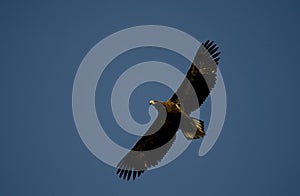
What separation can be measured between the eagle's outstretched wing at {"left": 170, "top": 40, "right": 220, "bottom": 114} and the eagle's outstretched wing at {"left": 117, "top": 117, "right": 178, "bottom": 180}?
137cm

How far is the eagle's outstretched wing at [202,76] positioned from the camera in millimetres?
13703

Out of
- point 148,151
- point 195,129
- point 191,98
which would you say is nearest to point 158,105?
point 191,98

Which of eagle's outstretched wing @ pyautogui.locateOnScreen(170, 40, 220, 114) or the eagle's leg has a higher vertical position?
eagle's outstretched wing @ pyautogui.locateOnScreen(170, 40, 220, 114)

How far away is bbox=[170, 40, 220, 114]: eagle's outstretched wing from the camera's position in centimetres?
1370

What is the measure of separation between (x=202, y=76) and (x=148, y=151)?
318cm

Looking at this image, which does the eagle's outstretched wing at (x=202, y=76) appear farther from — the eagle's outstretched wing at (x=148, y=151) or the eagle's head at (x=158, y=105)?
the eagle's outstretched wing at (x=148, y=151)

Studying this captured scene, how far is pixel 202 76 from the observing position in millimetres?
13711

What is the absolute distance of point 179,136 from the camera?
15.2 m

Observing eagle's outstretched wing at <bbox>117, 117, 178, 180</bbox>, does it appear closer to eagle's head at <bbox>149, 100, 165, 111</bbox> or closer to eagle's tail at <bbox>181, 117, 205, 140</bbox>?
eagle's head at <bbox>149, 100, 165, 111</bbox>

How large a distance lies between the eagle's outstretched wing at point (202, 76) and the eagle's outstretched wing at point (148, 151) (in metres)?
1.37

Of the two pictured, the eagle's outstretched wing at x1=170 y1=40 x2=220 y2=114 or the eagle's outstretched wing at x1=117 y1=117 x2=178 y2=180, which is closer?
the eagle's outstretched wing at x1=170 y1=40 x2=220 y2=114

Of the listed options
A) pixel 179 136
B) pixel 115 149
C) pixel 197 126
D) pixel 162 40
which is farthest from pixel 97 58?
pixel 197 126

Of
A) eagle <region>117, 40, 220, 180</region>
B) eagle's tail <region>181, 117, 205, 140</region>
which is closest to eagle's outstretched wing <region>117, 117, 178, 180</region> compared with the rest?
eagle <region>117, 40, 220, 180</region>

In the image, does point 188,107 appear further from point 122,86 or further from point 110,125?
point 110,125
